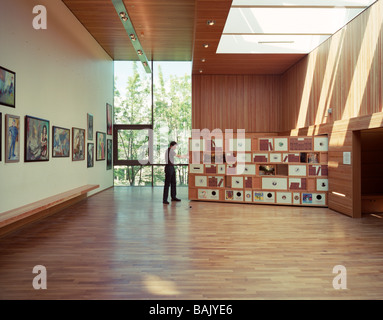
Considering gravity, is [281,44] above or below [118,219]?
above

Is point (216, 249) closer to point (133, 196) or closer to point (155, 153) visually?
point (133, 196)

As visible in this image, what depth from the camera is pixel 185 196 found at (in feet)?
34.2

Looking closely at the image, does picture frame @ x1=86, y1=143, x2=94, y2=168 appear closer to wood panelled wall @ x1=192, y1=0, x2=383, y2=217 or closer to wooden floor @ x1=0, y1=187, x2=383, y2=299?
wooden floor @ x1=0, y1=187, x2=383, y2=299

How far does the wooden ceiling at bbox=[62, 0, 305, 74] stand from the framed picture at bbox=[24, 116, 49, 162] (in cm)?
362

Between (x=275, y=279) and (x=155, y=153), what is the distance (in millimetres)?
9860

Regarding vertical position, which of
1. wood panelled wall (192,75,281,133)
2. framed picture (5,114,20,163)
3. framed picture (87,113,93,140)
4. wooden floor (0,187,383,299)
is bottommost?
wooden floor (0,187,383,299)

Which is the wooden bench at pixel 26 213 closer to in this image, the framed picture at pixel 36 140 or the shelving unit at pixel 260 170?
the framed picture at pixel 36 140

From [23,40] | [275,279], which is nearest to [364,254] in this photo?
[275,279]

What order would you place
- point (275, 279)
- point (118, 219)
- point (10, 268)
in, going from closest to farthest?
point (275, 279)
point (10, 268)
point (118, 219)

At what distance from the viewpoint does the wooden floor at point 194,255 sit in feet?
10.7

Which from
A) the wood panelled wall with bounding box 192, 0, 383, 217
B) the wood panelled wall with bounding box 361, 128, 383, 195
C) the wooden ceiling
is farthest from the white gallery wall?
the wood panelled wall with bounding box 361, 128, 383, 195

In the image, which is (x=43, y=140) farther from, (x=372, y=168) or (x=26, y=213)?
(x=372, y=168)

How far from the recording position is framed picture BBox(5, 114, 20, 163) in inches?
210

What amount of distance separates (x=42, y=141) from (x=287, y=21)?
277 inches
